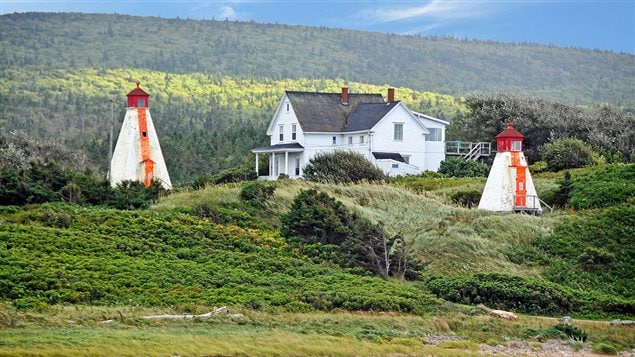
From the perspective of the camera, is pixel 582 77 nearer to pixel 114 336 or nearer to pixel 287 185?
pixel 287 185

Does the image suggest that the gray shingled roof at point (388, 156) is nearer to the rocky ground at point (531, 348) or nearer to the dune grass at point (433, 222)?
the dune grass at point (433, 222)

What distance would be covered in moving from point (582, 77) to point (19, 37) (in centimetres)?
8795

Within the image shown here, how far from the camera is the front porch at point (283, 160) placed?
6175 cm

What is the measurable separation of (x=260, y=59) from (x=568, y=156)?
123 m

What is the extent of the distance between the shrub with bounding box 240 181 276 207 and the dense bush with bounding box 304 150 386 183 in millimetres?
8036

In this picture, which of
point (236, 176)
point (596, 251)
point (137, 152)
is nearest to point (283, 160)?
point (236, 176)

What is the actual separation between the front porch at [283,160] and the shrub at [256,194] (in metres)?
16.6

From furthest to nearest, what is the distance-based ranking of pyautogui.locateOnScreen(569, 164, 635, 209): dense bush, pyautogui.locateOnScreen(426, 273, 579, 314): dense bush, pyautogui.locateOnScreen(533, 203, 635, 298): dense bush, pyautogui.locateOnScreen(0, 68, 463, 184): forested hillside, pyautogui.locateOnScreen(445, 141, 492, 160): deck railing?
pyautogui.locateOnScreen(0, 68, 463, 184): forested hillside
pyautogui.locateOnScreen(445, 141, 492, 160): deck railing
pyautogui.locateOnScreen(569, 164, 635, 209): dense bush
pyautogui.locateOnScreen(533, 203, 635, 298): dense bush
pyautogui.locateOnScreen(426, 273, 579, 314): dense bush

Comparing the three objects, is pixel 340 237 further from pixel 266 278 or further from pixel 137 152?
pixel 137 152

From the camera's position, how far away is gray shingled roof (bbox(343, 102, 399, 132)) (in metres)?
62.0

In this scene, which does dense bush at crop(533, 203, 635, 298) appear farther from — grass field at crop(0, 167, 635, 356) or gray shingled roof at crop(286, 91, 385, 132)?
gray shingled roof at crop(286, 91, 385, 132)

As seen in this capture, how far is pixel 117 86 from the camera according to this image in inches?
5404

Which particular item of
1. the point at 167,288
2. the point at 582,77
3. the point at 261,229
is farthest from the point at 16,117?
the point at 582,77

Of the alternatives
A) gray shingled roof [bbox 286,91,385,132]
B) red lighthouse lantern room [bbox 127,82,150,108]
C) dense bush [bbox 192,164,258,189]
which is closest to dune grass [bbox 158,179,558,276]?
red lighthouse lantern room [bbox 127,82,150,108]
